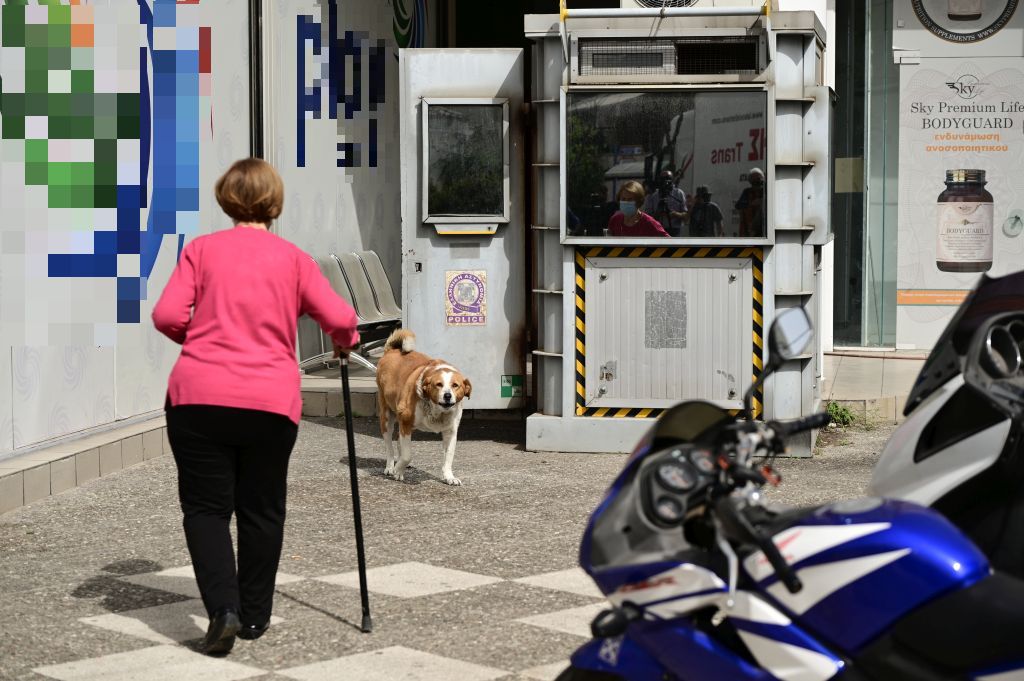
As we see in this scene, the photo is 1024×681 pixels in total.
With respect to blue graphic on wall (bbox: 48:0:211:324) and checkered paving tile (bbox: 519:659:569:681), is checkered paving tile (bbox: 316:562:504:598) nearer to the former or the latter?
checkered paving tile (bbox: 519:659:569:681)

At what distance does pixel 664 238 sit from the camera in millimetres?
9656

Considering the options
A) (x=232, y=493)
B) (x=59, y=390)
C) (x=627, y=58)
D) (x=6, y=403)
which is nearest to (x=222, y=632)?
(x=232, y=493)

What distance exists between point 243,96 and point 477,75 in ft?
10.1

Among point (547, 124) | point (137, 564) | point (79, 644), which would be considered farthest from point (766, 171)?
point (79, 644)

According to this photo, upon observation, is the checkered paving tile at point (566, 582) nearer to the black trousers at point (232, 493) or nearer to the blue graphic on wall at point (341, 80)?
the black trousers at point (232, 493)

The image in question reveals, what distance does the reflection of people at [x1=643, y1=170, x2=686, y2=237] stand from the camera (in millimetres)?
9641

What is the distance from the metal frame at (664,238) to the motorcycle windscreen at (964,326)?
5677 millimetres

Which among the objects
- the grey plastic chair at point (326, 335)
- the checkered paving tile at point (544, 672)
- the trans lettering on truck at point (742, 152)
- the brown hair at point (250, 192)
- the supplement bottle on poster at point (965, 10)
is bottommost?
the checkered paving tile at point (544, 672)

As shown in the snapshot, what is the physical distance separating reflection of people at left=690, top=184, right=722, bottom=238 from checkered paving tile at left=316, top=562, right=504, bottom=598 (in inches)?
149

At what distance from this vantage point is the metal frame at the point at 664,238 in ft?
31.2

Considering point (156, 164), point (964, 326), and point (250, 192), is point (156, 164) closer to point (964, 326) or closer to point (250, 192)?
point (250, 192)

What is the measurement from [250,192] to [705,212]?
4.74 metres

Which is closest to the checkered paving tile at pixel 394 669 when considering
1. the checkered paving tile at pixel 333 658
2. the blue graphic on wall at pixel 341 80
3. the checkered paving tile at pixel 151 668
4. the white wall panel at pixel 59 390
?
the checkered paving tile at pixel 333 658

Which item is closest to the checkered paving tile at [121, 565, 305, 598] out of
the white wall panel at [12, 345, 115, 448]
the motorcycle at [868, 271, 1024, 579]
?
the white wall panel at [12, 345, 115, 448]
